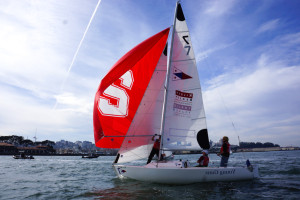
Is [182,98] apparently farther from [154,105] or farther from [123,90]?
[123,90]

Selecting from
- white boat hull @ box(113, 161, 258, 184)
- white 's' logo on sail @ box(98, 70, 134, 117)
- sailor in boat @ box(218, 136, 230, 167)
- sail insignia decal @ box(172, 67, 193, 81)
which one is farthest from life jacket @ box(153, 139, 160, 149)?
sail insignia decal @ box(172, 67, 193, 81)

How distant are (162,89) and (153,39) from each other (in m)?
2.84

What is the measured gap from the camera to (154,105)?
11406 millimetres

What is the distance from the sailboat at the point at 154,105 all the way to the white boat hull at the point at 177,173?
0.18 feet

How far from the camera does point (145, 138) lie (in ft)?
36.6

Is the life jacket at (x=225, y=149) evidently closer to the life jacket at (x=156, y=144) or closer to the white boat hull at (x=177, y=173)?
the white boat hull at (x=177, y=173)

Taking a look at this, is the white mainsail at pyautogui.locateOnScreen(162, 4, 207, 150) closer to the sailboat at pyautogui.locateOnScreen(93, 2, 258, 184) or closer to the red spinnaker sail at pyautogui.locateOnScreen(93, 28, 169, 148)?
the sailboat at pyautogui.locateOnScreen(93, 2, 258, 184)

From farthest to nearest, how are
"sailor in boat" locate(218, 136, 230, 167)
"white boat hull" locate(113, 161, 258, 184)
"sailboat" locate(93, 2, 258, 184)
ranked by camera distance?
1. "sailor in boat" locate(218, 136, 230, 167)
2. "sailboat" locate(93, 2, 258, 184)
3. "white boat hull" locate(113, 161, 258, 184)

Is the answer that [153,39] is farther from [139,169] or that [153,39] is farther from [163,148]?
[139,169]

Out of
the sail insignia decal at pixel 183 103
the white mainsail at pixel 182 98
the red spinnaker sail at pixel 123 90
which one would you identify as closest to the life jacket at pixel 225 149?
the white mainsail at pixel 182 98

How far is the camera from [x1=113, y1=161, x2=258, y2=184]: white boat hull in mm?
9633

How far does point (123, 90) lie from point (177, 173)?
4.97m

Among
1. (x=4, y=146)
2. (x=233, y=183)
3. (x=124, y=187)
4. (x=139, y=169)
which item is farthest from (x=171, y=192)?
(x=4, y=146)

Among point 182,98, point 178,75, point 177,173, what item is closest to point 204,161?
point 177,173
